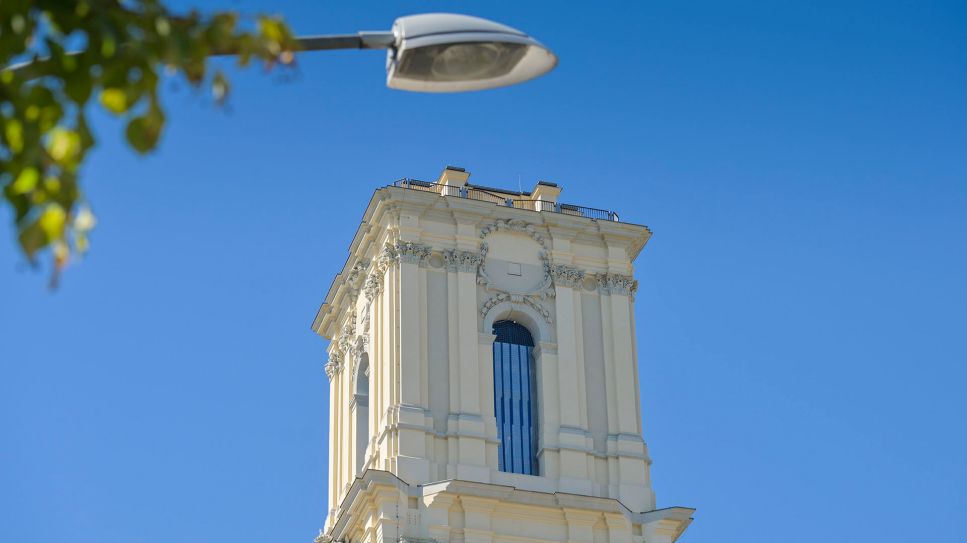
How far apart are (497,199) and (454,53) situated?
3967cm

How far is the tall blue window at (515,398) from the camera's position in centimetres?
4609

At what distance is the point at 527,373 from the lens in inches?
1882

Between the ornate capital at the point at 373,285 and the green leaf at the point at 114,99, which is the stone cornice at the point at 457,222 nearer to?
the ornate capital at the point at 373,285

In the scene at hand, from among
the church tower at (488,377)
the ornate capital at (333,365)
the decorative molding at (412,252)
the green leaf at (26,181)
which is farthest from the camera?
the ornate capital at (333,365)

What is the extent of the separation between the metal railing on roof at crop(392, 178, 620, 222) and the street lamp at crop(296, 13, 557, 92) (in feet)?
122

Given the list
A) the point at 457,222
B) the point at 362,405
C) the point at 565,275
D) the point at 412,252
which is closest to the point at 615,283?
the point at 565,275

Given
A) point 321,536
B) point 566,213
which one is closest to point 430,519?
point 321,536

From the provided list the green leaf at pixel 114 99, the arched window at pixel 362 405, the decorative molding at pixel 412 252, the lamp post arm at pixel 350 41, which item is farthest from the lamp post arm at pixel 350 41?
the arched window at pixel 362 405

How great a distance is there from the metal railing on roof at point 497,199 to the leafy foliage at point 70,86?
40.3 meters

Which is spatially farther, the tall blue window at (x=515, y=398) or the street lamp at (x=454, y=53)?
the tall blue window at (x=515, y=398)

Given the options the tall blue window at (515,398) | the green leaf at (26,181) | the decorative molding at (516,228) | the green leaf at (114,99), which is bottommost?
the green leaf at (26,181)

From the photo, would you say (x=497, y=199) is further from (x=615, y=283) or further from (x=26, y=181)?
(x=26, y=181)

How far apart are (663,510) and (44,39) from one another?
38.6 metres

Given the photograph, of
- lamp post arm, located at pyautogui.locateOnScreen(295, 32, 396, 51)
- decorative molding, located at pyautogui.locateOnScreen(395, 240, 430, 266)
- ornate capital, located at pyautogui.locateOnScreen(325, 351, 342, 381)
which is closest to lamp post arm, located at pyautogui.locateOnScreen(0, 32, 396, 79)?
lamp post arm, located at pyautogui.locateOnScreen(295, 32, 396, 51)
